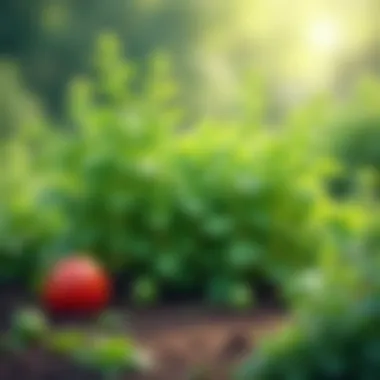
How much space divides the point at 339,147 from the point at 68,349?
222 centimetres

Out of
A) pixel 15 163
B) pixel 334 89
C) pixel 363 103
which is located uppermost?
pixel 334 89

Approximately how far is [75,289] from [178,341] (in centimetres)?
48

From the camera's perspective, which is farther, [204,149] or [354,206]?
[204,149]

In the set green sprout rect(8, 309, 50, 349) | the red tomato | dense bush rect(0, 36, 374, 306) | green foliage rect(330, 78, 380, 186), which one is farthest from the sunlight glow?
green sprout rect(8, 309, 50, 349)

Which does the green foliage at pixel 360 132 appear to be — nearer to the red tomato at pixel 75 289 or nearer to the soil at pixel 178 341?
the soil at pixel 178 341

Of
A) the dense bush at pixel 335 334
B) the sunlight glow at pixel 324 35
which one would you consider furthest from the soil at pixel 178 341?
the sunlight glow at pixel 324 35

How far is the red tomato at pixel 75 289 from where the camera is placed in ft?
12.3

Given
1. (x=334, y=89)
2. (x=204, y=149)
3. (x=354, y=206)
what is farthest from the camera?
(x=334, y=89)

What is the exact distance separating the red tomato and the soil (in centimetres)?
6

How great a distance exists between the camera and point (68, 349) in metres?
3.22

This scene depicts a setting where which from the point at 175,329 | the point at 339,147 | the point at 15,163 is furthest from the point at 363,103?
the point at 175,329

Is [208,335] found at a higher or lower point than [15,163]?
lower

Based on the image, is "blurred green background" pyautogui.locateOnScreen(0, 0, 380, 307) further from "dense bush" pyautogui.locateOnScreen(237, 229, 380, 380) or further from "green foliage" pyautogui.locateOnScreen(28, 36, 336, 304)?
"dense bush" pyautogui.locateOnScreen(237, 229, 380, 380)

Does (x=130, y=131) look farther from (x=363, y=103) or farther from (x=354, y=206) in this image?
(x=363, y=103)
